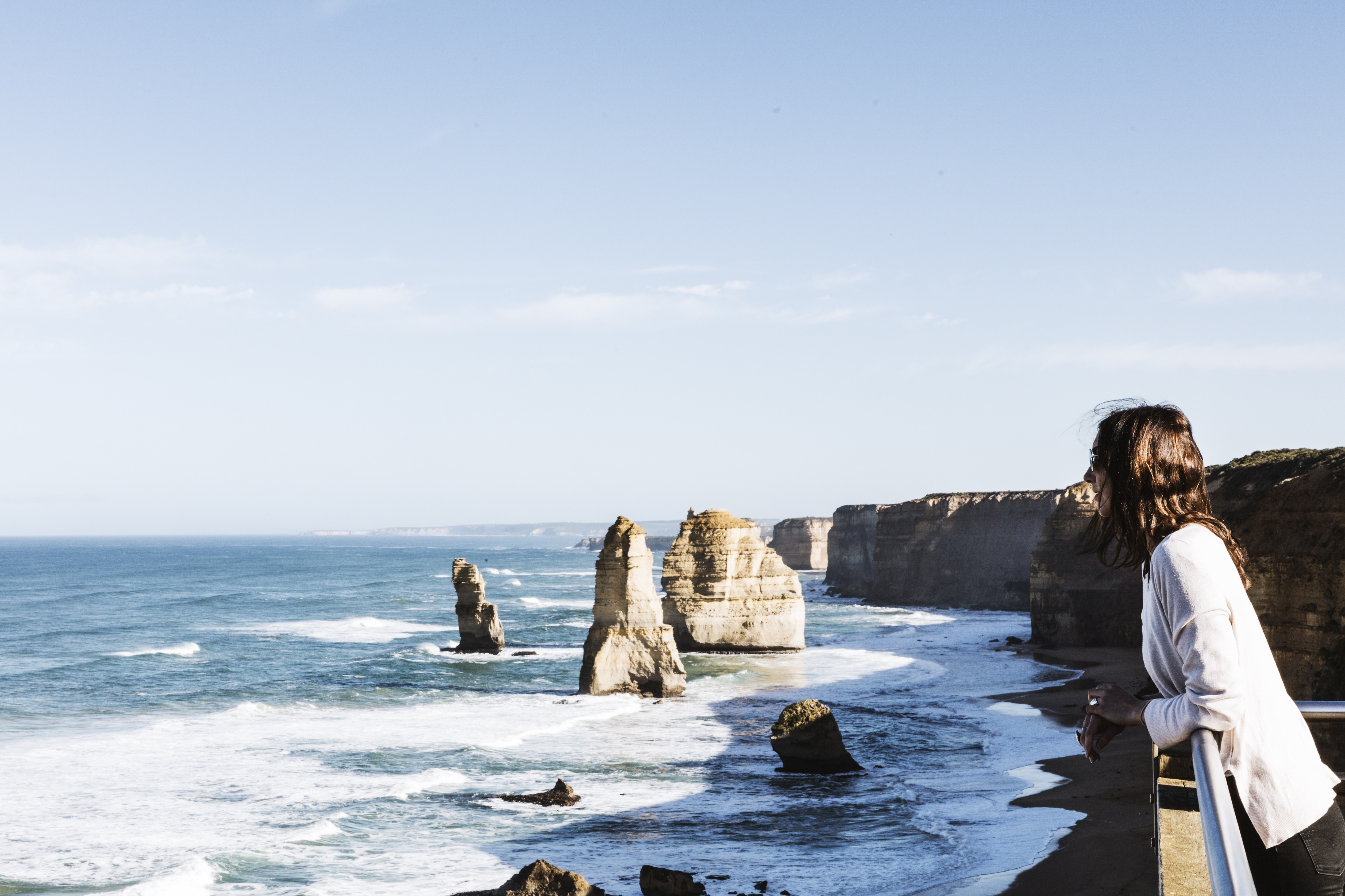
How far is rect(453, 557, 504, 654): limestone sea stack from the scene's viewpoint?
47.1 m

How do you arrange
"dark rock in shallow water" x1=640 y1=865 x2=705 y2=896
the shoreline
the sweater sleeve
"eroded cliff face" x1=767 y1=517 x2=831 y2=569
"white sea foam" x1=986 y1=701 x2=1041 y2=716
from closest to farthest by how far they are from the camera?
the sweater sleeve, the shoreline, "dark rock in shallow water" x1=640 y1=865 x2=705 y2=896, "white sea foam" x1=986 y1=701 x2=1041 y2=716, "eroded cliff face" x1=767 y1=517 x2=831 y2=569

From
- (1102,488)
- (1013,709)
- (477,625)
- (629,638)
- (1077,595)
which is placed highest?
(1102,488)

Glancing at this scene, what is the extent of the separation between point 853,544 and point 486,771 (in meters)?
81.3

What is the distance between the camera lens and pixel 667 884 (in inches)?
550

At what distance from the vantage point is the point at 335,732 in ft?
95.5

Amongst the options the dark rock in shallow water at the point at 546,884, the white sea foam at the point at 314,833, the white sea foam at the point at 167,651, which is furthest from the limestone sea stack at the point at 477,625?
the dark rock in shallow water at the point at 546,884

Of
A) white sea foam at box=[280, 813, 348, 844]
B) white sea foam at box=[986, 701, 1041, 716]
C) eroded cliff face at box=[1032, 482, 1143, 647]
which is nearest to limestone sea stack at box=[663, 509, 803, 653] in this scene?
eroded cliff face at box=[1032, 482, 1143, 647]

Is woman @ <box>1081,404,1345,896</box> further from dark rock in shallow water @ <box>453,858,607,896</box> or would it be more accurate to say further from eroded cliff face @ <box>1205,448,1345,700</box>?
eroded cliff face @ <box>1205,448,1345,700</box>

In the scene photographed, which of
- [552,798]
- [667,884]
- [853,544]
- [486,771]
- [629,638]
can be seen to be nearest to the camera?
[667,884]

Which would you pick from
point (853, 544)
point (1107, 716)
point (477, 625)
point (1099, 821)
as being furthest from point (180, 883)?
point (853, 544)

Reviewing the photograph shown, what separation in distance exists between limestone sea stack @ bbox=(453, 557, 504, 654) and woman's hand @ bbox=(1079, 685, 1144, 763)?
44.9 m

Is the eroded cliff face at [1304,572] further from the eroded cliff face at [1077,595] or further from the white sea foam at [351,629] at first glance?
the white sea foam at [351,629]

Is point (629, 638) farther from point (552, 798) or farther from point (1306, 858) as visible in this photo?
point (1306, 858)

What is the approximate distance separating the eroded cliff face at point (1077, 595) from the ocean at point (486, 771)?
3.64 meters
